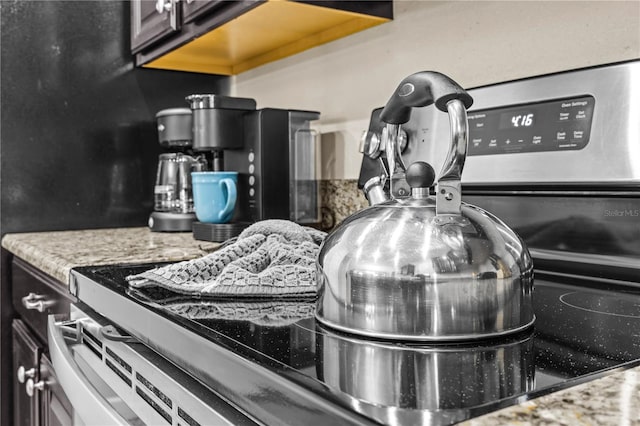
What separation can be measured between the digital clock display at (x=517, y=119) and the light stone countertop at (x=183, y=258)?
58 cm

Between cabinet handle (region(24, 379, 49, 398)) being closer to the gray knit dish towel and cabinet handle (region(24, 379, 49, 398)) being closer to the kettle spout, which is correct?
the gray knit dish towel

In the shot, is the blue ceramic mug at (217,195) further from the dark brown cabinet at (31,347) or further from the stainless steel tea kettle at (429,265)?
the stainless steel tea kettle at (429,265)

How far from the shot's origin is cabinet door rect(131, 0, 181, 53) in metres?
1.60

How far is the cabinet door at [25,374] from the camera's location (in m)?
1.31

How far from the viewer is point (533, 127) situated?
3.02 feet

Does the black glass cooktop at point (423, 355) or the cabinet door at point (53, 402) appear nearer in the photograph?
the black glass cooktop at point (423, 355)

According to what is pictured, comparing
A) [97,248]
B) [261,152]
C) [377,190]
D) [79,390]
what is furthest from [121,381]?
[261,152]

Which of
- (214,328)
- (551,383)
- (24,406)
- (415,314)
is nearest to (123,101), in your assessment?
(24,406)

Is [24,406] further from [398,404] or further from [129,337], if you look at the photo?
[398,404]

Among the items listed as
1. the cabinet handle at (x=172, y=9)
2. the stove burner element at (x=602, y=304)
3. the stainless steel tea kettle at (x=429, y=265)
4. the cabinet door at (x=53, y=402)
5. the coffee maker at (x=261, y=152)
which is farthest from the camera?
the cabinet handle at (x=172, y=9)

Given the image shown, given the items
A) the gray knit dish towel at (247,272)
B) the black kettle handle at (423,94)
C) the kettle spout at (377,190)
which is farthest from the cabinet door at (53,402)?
the black kettle handle at (423,94)

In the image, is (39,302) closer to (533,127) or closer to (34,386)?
(34,386)

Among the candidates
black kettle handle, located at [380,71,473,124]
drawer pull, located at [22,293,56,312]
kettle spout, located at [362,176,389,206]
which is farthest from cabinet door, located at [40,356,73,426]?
black kettle handle, located at [380,71,473,124]

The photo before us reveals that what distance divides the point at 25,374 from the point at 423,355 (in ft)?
4.00
